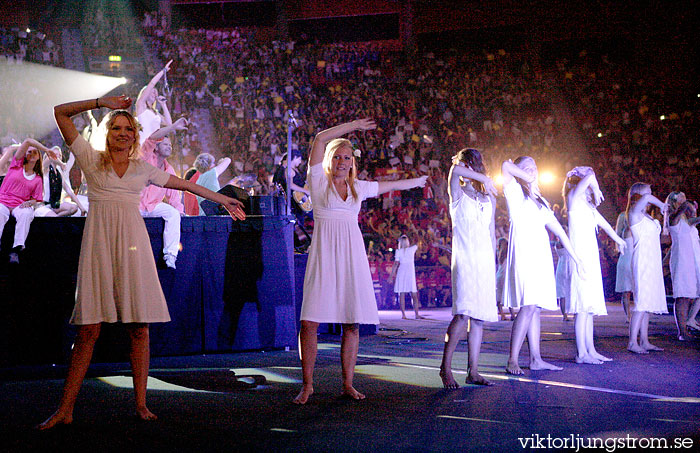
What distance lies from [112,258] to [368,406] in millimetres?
1899

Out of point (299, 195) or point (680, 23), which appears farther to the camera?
point (680, 23)

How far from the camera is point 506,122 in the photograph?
2177 centimetres

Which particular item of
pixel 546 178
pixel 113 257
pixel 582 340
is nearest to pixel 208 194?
pixel 113 257

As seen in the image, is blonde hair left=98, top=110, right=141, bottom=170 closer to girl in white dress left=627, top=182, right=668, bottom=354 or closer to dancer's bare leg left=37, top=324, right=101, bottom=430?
dancer's bare leg left=37, top=324, right=101, bottom=430

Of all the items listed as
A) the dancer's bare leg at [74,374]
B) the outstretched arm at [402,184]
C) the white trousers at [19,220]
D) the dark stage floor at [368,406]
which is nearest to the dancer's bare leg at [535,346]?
the dark stage floor at [368,406]

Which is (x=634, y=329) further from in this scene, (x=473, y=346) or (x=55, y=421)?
(x=55, y=421)

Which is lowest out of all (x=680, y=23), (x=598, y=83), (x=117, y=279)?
(x=117, y=279)

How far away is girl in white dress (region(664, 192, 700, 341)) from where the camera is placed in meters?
8.52

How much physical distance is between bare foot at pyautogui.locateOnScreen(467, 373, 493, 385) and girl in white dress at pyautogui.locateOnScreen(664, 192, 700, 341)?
15.2 ft

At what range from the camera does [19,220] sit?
6.38m

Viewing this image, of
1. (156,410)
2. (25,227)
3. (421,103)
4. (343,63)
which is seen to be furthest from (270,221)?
(343,63)

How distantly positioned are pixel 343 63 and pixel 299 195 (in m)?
16.0

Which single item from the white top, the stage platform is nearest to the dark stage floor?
the stage platform

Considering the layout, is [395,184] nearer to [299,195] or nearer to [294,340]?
[294,340]
